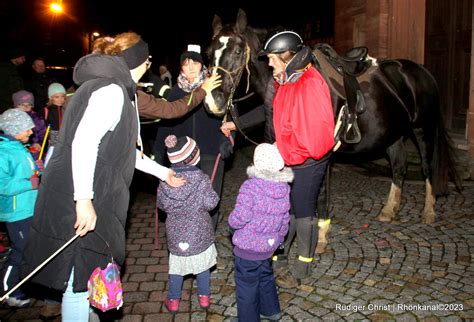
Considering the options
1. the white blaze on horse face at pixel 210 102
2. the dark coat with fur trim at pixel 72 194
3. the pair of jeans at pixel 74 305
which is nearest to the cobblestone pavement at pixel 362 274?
the pair of jeans at pixel 74 305

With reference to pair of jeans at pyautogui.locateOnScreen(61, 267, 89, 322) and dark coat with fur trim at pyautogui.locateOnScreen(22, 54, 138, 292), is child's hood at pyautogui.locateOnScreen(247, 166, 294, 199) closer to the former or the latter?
dark coat with fur trim at pyautogui.locateOnScreen(22, 54, 138, 292)

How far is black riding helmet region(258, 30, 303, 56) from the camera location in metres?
3.32

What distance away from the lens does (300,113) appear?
321cm

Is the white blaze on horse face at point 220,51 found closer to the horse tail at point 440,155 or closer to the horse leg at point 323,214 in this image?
the horse leg at point 323,214

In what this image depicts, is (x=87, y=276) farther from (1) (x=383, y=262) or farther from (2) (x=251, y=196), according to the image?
(1) (x=383, y=262)

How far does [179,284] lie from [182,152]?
1113mm

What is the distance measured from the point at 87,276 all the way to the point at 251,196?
118 centimetres

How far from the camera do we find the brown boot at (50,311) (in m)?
3.54

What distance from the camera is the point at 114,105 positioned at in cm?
233

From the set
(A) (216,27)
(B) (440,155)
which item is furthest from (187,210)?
(B) (440,155)

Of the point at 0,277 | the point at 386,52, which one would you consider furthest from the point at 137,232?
the point at 386,52

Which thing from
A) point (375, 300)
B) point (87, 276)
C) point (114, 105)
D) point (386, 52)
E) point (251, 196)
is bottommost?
point (375, 300)

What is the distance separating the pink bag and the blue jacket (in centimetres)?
152

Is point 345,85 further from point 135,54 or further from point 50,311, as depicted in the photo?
point 50,311
